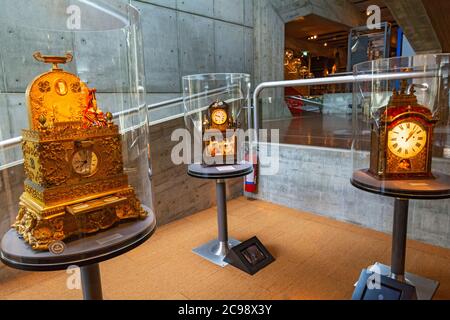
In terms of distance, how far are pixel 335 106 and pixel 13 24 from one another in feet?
13.7

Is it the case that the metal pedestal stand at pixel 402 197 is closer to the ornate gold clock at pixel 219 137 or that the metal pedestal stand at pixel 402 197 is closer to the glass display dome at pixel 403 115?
the glass display dome at pixel 403 115

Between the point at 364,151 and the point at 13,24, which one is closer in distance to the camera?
the point at 13,24

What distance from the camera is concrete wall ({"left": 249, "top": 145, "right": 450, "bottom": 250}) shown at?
8.19 ft

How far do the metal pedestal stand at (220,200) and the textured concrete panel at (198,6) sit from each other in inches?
150

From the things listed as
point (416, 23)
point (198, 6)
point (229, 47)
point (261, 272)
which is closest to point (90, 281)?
point (261, 272)

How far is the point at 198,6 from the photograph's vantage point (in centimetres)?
533

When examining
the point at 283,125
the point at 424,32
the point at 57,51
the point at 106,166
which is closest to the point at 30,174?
the point at 106,166

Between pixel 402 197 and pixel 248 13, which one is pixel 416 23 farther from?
pixel 402 197

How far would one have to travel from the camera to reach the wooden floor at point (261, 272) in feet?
6.42

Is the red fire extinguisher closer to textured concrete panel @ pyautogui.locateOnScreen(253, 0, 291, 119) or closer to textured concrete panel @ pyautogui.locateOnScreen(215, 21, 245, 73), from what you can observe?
textured concrete panel @ pyautogui.locateOnScreen(215, 21, 245, 73)

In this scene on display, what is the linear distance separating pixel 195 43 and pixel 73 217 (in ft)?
15.9

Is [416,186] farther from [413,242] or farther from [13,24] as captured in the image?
[13,24]

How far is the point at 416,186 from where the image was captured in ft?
5.08

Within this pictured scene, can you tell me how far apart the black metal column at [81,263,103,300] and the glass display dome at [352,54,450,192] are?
1.45m
